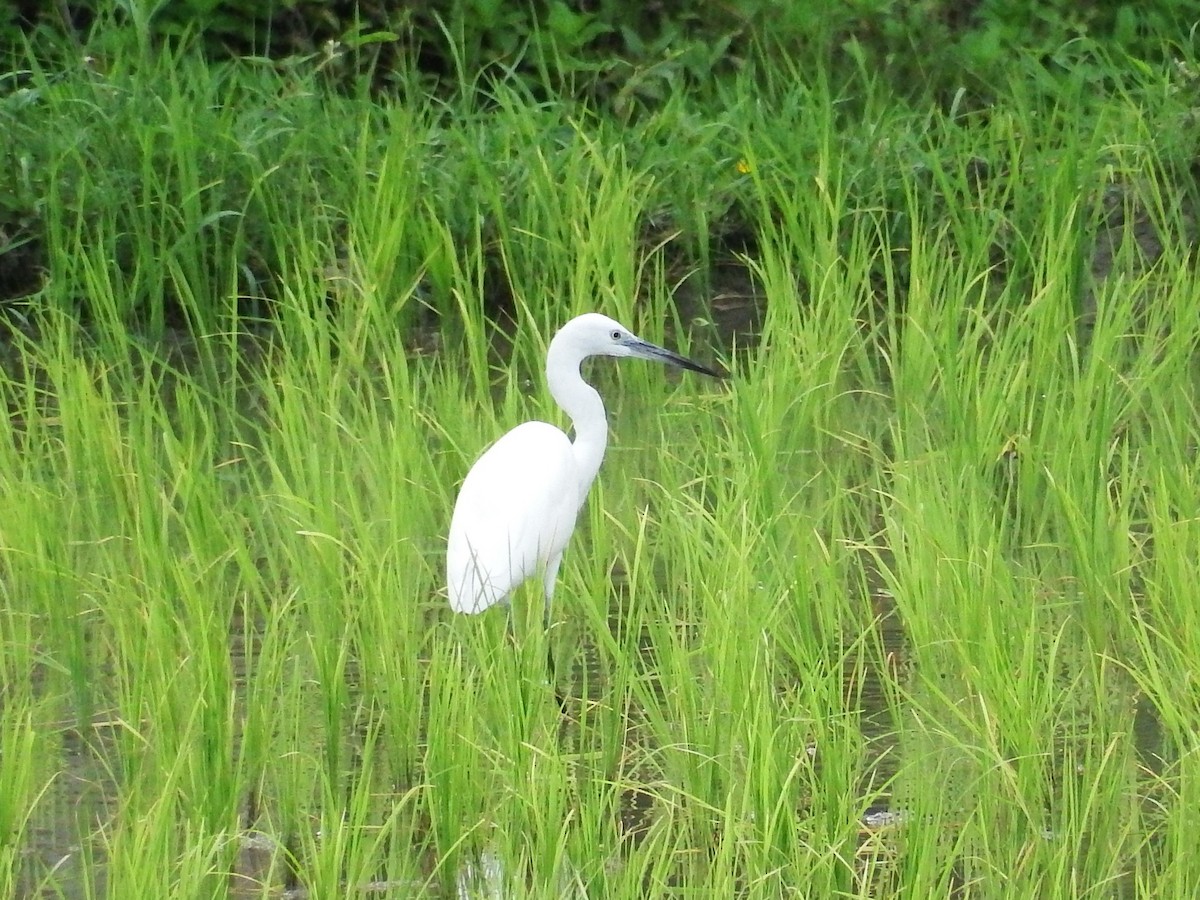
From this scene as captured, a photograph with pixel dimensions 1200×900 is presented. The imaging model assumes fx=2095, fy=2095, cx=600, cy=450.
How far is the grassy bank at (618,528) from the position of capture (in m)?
2.72

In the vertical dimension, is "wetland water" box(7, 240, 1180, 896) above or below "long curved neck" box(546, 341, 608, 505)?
below

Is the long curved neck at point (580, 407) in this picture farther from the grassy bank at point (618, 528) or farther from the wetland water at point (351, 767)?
the wetland water at point (351, 767)

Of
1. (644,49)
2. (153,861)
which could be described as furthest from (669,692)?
(644,49)

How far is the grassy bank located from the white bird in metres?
0.09

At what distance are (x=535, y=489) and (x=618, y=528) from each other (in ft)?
2.03

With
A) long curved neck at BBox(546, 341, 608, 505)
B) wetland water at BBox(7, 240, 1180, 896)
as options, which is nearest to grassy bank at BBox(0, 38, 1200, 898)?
wetland water at BBox(7, 240, 1180, 896)

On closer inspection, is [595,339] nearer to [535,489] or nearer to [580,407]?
[580,407]

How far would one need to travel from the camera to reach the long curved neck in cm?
383

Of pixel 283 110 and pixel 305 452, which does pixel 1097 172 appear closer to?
pixel 283 110

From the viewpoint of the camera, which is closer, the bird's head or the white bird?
the white bird

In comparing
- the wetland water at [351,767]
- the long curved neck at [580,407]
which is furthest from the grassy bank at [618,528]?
the long curved neck at [580,407]

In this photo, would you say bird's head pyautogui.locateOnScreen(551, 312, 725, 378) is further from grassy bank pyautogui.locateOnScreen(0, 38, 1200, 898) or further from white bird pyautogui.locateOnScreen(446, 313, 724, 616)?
grassy bank pyautogui.locateOnScreen(0, 38, 1200, 898)

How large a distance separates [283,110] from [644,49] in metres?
1.27

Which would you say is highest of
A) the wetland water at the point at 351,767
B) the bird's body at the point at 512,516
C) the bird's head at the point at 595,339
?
the bird's head at the point at 595,339
